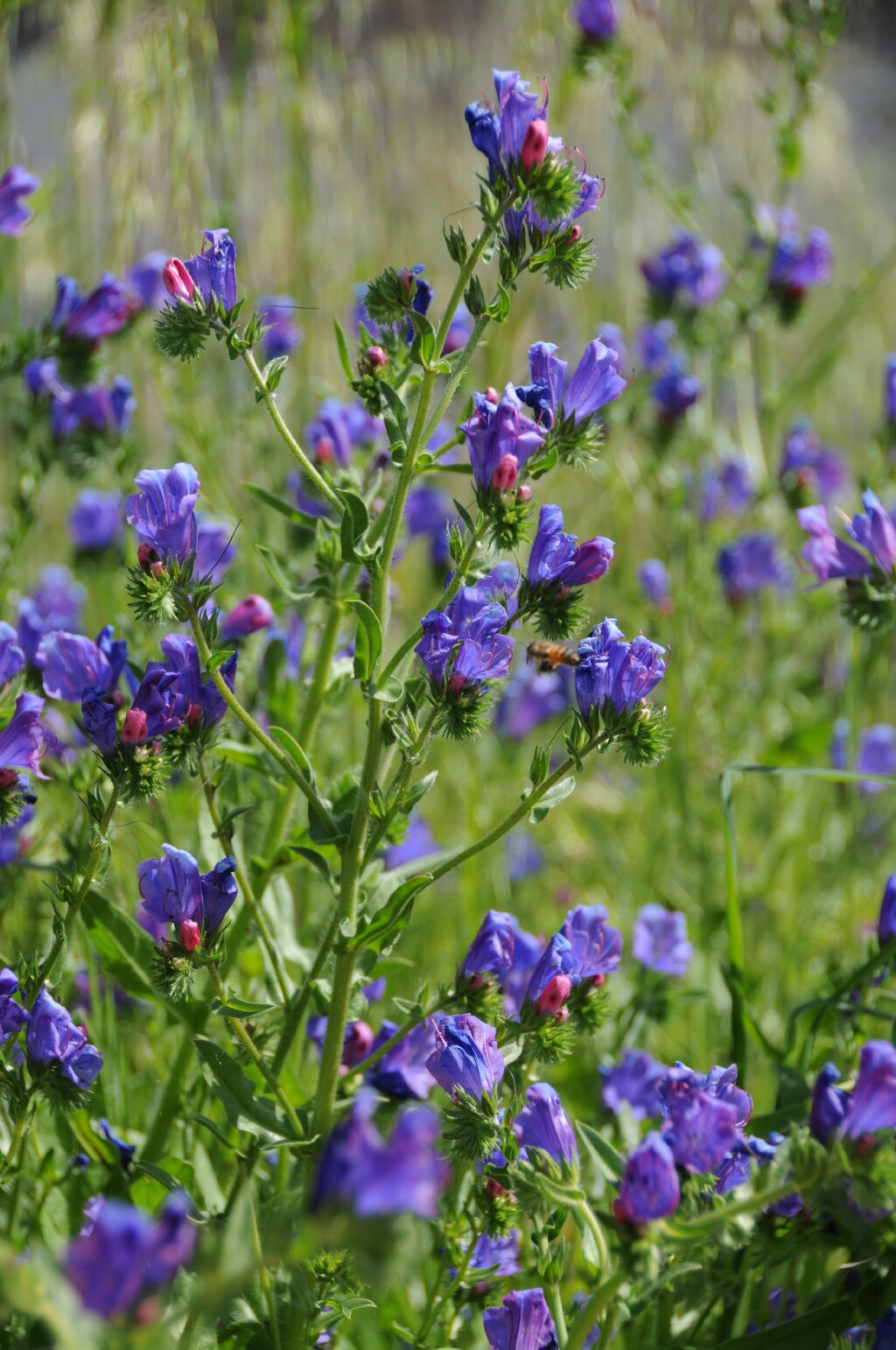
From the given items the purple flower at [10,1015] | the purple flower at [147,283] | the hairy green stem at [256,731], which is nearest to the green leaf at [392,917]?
the hairy green stem at [256,731]

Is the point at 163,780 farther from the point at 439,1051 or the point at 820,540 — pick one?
the point at 820,540

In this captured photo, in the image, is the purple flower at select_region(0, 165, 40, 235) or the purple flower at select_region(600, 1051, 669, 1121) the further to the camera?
the purple flower at select_region(0, 165, 40, 235)

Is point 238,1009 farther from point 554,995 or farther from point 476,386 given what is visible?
point 476,386

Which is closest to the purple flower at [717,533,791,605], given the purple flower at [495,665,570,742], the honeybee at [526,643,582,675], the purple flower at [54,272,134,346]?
the purple flower at [495,665,570,742]

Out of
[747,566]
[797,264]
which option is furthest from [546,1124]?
[797,264]

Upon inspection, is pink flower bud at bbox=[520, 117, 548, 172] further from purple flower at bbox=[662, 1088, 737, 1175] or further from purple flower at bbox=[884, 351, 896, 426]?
purple flower at bbox=[884, 351, 896, 426]

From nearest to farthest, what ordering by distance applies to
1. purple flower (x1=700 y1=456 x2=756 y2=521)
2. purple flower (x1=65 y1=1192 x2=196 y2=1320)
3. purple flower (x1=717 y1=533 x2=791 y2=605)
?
purple flower (x1=65 y1=1192 x2=196 y2=1320)
purple flower (x1=717 y1=533 x2=791 y2=605)
purple flower (x1=700 y1=456 x2=756 y2=521)
